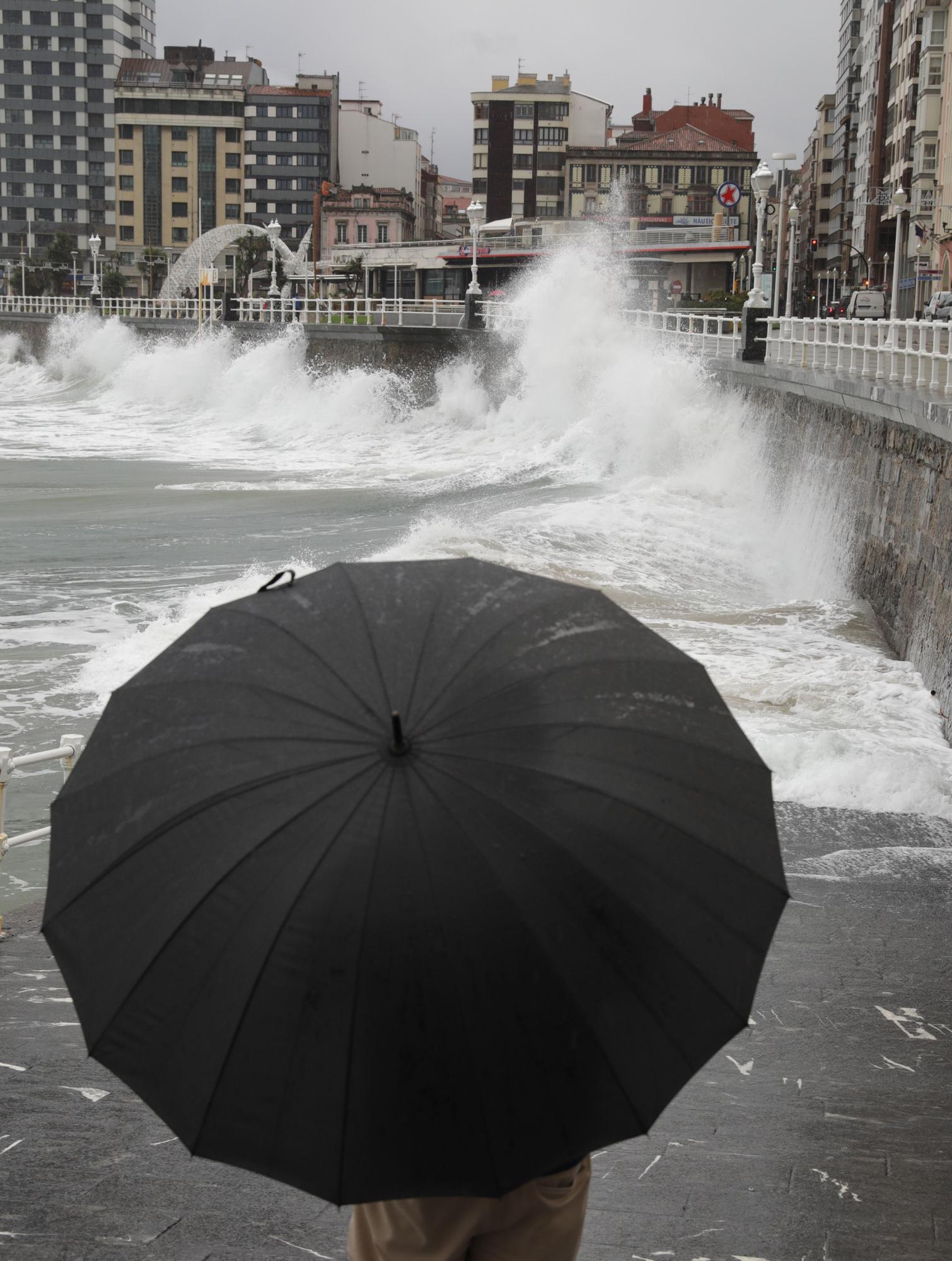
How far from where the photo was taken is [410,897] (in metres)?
1.99

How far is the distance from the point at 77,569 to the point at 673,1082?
17.9m

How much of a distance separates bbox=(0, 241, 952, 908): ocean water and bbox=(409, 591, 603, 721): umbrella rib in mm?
6105

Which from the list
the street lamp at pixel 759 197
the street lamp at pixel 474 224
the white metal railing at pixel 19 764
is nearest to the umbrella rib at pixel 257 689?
the white metal railing at pixel 19 764

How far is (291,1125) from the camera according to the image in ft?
6.61

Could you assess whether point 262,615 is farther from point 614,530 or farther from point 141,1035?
point 614,530

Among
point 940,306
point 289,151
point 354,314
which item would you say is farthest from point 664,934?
point 289,151

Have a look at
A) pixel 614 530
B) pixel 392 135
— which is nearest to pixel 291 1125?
pixel 614 530

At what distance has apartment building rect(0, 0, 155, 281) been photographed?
396ft

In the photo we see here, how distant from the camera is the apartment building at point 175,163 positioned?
384 ft

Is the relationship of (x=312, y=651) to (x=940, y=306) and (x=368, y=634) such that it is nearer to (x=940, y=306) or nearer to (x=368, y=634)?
(x=368, y=634)

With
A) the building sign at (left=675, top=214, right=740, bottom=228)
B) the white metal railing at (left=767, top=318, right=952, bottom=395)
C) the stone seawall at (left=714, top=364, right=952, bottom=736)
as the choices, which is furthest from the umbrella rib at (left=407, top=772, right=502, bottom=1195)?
the building sign at (left=675, top=214, right=740, bottom=228)

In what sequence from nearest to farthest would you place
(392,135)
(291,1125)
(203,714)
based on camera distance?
(291,1125), (203,714), (392,135)

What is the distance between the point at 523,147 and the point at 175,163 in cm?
3048

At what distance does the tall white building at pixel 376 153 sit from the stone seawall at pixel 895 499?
103 meters
